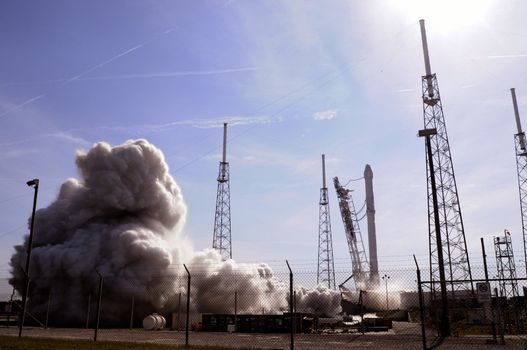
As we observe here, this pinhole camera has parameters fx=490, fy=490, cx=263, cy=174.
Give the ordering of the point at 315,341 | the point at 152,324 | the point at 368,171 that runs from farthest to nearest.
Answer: the point at 368,171
the point at 152,324
the point at 315,341

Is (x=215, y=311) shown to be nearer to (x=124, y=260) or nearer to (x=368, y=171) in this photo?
(x=124, y=260)

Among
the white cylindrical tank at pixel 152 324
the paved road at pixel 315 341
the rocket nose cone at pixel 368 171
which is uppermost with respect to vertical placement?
the rocket nose cone at pixel 368 171

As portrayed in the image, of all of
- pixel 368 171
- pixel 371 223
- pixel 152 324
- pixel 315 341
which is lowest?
pixel 315 341

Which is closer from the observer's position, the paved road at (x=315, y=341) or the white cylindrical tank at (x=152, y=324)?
the paved road at (x=315, y=341)

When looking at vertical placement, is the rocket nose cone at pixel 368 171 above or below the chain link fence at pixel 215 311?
above

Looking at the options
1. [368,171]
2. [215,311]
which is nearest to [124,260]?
[215,311]

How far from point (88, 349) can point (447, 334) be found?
66.0 ft

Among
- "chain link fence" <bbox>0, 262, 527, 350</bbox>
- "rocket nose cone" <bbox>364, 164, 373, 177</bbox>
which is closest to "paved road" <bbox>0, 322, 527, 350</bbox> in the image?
"chain link fence" <bbox>0, 262, 527, 350</bbox>

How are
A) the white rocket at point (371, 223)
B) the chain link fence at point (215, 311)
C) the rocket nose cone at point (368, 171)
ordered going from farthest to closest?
the rocket nose cone at point (368, 171)
the white rocket at point (371, 223)
the chain link fence at point (215, 311)

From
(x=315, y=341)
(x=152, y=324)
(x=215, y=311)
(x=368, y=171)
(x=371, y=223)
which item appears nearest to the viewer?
(x=315, y=341)

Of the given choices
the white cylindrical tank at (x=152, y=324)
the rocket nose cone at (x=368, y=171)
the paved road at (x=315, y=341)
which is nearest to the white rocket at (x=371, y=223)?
the rocket nose cone at (x=368, y=171)

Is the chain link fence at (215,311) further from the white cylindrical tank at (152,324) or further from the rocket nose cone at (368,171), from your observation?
the rocket nose cone at (368,171)

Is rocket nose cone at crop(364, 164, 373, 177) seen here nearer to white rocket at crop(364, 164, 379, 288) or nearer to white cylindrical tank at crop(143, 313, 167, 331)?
white rocket at crop(364, 164, 379, 288)

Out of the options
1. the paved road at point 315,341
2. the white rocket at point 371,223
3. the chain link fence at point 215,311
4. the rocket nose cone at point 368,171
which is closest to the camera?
the paved road at point 315,341
